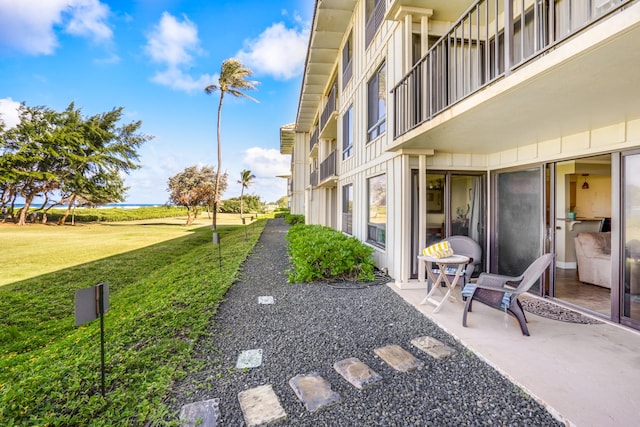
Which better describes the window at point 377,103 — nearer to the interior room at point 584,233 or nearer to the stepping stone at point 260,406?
the interior room at point 584,233

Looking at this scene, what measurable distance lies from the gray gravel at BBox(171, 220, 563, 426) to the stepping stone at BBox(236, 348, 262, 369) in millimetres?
66

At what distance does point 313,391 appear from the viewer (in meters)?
2.61

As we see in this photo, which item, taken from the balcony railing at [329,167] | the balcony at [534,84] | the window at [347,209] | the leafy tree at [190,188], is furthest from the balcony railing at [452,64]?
the leafy tree at [190,188]

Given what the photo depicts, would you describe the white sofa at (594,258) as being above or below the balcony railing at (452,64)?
below

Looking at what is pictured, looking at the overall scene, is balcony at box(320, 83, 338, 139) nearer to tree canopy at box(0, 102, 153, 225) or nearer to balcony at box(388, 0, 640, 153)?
balcony at box(388, 0, 640, 153)

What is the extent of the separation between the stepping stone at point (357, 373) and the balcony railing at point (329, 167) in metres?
9.21

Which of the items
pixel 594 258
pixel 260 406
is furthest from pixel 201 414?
pixel 594 258

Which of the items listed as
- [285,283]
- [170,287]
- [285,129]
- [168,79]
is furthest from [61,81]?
[285,283]

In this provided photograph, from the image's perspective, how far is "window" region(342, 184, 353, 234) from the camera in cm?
1001

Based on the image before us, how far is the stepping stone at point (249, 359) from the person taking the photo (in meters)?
3.06

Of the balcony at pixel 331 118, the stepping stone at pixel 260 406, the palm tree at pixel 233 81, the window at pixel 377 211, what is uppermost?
the palm tree at pixel 233 81

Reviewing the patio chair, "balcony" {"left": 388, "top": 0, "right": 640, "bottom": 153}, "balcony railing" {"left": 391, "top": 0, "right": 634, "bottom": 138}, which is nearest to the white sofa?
"balcony" {"left": 388, "top": 0, "right": 640, "bottom": 153}

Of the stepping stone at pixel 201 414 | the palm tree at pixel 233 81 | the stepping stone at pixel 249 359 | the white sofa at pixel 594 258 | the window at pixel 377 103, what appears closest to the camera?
the stepping stone at pixel 201 414

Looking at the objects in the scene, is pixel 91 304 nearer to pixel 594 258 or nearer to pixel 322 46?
pixel 594 258
